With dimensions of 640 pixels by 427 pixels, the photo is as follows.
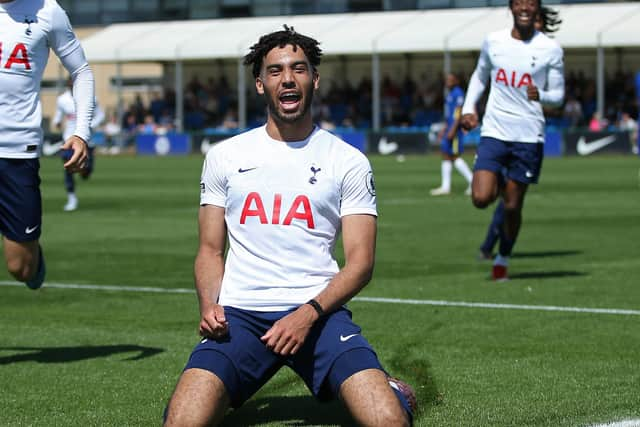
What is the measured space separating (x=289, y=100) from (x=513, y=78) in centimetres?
662

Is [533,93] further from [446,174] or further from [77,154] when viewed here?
[446,174]

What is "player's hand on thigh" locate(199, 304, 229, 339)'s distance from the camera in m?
6.03

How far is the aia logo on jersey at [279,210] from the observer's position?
20.2ft

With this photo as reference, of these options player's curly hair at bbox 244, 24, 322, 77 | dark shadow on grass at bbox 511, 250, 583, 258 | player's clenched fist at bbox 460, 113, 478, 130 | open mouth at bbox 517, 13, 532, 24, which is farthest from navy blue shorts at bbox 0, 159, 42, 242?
dark shadow on grass at bbox 511, 250, 583, 258

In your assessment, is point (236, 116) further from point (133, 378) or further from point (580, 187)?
point (133, 378)

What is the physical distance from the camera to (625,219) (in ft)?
64.4

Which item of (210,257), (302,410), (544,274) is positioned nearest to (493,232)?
(544,274)

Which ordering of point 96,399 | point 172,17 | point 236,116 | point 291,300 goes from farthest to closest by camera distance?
point 172,17 < point 236,116 < point 96,399 < point 291,300

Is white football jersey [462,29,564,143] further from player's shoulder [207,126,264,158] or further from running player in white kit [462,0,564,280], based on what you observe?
player's shoulder [207,126,264,158]

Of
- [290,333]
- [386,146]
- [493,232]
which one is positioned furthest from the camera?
[386,146]

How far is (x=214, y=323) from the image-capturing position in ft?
19.7

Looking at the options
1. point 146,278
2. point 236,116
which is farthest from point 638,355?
point 236,116

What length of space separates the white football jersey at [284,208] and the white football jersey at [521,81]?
249 inches

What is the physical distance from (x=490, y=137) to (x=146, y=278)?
137 inches
